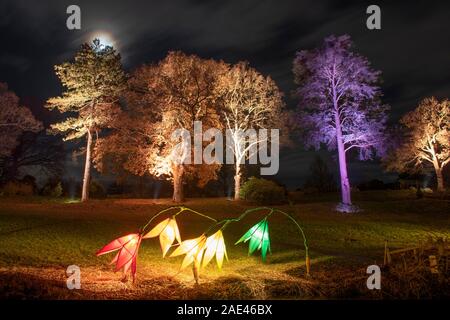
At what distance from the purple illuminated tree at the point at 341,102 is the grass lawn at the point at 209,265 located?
19.1 feet

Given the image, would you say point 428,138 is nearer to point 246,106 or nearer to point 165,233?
point 246,106

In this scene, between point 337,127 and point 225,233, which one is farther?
point 337,127

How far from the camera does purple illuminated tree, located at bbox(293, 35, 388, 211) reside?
27453 millimetres

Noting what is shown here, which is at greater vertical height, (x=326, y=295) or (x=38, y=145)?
(x=38, y=145)

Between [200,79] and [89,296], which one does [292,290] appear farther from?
[200,79]

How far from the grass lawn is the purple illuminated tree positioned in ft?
19.1

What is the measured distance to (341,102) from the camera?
2852 centimetres

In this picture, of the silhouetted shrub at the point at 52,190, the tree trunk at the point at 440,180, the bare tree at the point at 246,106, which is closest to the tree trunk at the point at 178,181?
the bare tree at the point at 246,106

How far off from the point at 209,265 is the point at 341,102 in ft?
66.3

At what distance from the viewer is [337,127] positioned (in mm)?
28078

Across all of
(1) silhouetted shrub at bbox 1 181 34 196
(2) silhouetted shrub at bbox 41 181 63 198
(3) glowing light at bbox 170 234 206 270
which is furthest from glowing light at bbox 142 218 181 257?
(2) silhouetted shrub at bbox 41 181 63 198

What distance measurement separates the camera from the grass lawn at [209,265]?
8.04 m
